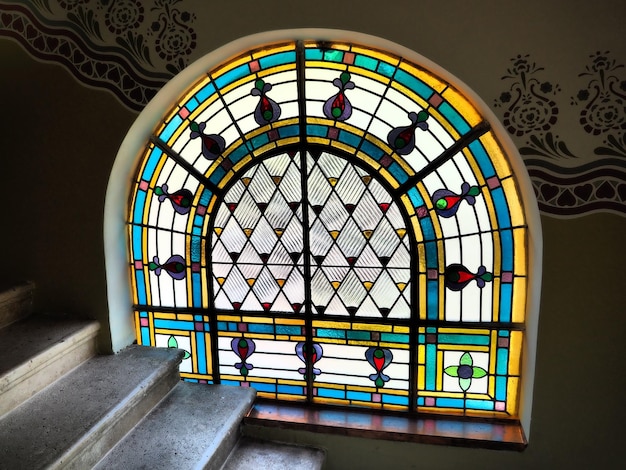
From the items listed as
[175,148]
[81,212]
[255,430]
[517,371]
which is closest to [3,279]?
[81,212]

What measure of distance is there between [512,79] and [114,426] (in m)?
1.93

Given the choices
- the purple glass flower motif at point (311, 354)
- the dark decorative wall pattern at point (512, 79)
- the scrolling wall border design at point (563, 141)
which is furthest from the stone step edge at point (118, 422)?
the scrolling wall border design at point (563, 141)

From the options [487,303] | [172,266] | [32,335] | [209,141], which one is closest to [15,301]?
[32,335]

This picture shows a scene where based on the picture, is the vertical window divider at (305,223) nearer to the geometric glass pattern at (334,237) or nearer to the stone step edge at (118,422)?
the geometric glass pattern at (334,237)

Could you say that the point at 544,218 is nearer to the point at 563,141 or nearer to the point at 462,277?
the point at 563,141

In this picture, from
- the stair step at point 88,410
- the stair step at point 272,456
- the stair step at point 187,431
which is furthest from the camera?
the stair step at point 272,456

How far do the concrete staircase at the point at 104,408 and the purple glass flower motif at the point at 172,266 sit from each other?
353 millimetres

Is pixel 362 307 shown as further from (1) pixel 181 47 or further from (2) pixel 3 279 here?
(2) pixel 3 279

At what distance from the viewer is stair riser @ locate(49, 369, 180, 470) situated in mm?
1668

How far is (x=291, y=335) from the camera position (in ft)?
7.52

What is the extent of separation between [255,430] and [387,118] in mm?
1506

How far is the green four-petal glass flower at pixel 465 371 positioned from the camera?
213 centimetres

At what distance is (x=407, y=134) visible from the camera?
2020mm

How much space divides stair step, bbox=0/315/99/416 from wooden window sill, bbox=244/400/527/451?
0.81 meters
